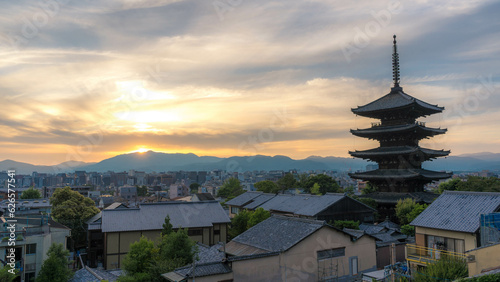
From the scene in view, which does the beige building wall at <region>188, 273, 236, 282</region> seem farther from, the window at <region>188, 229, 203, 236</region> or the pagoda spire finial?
the pagoda spire finial

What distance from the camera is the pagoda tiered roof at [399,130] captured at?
49.1 metres

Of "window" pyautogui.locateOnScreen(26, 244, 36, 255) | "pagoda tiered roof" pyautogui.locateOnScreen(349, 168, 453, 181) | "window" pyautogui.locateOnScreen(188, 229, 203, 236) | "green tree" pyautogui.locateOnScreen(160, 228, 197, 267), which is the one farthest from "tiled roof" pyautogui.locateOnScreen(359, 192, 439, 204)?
"window" pyautogui.locateOnScreen(26, 244, 36, 255)

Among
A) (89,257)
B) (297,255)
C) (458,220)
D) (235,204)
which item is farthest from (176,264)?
(235,204)

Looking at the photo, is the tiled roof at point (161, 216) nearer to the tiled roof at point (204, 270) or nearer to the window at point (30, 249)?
the window at point (30, 249)

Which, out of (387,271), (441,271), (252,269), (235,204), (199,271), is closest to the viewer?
(441,271)

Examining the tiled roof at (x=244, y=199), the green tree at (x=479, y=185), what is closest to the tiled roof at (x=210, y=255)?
the tiled roof at (x=244, y=199)

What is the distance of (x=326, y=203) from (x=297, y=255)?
20.8 metres

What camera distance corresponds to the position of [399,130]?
49.6 m

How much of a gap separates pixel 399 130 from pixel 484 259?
112 ft

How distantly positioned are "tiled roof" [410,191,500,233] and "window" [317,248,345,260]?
225 inches

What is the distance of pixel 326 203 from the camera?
43.1 metres

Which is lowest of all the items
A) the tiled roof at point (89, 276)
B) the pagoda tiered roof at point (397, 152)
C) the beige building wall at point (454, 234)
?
the tiled roof at point (89, 276)

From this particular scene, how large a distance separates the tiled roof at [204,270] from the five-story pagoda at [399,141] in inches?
1404

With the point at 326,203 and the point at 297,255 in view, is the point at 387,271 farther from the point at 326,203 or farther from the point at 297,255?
the point at 326,203
